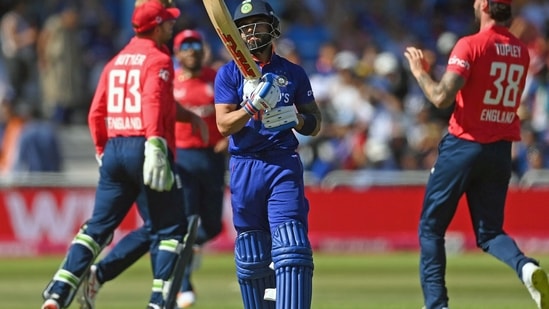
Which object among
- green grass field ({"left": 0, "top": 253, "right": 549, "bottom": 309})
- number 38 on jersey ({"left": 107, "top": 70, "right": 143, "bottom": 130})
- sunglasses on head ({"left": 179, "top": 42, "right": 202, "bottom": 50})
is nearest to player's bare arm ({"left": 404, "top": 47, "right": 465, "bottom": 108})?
number 38 on jersey ({"left": 107, "top": 70, "right": 143, "bottom": 130})

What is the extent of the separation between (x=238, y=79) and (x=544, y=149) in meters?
11.1

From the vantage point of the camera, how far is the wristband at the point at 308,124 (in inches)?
329

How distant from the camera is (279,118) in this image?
8141mm

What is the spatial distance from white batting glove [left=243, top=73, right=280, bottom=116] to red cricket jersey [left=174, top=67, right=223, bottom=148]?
13.5 feet

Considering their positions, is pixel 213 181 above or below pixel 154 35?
below

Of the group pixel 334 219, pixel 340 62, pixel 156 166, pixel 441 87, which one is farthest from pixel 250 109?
pixel 340 62

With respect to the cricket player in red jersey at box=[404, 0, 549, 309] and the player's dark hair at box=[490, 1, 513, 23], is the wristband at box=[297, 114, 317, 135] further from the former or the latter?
the player's dark hair at box=[490, 1, 513, 23]

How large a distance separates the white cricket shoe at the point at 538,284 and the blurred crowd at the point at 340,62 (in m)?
9.33

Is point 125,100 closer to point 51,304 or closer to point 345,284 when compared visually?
point 51,304

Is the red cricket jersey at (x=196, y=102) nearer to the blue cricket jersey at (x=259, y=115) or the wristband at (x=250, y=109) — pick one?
the blue cricket jersey at (x=259, y=115)

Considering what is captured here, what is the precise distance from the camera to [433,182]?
965cm

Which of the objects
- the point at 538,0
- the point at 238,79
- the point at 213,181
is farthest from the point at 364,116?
the point at 238,79

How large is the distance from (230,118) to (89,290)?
8.83ft

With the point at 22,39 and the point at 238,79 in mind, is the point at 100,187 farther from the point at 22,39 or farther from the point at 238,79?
the point at 22,39
